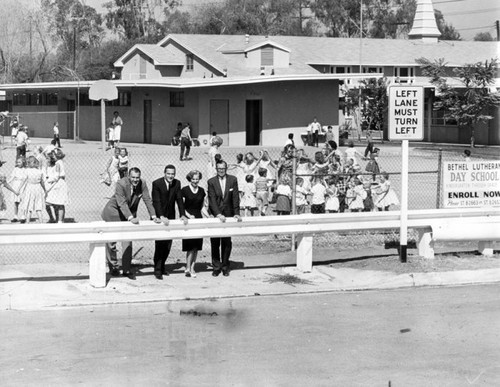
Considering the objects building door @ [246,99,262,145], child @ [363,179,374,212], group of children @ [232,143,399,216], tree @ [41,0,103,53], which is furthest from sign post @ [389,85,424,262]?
tree @ [41,0,103,53]

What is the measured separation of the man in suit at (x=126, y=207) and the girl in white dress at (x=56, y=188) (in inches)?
144

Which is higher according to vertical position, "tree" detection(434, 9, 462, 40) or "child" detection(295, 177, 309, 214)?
"tree" detection(434, 9, 462, 40)

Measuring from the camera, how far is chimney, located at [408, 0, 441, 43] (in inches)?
2987

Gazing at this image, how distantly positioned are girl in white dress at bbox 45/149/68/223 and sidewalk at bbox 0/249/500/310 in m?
2.87

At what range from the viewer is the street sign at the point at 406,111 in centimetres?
1458

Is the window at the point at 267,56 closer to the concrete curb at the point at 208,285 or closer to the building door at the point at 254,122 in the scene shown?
the building door at the point at 254,122

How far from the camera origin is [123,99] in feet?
164

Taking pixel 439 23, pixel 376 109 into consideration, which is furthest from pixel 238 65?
pixel 439 23

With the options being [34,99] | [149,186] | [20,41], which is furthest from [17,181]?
[20,41]

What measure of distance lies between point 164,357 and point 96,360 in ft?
2.15

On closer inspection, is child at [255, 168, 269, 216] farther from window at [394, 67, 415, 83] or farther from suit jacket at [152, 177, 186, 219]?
window at [394, 67, 415, 83]

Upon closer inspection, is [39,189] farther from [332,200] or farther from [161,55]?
[161,55]

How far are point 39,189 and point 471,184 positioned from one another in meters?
7.57

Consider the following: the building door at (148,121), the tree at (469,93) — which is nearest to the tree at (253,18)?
the building door at (148,121)
